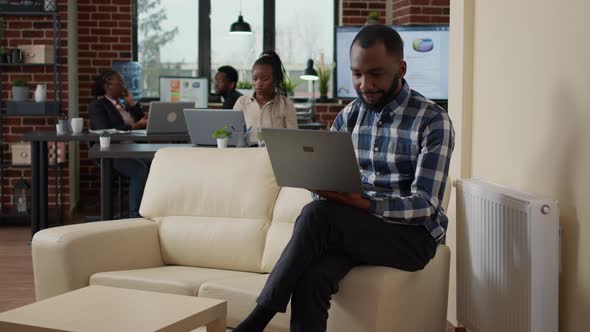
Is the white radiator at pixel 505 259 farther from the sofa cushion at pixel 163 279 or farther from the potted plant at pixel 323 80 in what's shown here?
the potted plant at pixel 323 80

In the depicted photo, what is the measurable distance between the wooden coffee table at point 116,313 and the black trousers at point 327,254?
0.21 metres

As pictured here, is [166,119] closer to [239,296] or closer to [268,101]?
[268,101]

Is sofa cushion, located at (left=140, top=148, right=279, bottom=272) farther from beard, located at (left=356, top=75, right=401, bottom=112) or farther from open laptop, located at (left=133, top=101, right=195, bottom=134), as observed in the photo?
open laptop, located at (left=133, top=101, right=195, bottom=134)

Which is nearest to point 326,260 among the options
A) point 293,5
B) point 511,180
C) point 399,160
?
point 399,160

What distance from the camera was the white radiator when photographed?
298cm

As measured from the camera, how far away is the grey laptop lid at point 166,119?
683 centimetres

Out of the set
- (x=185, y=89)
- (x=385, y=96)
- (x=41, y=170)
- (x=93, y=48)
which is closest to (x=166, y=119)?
(x=41, y=170)

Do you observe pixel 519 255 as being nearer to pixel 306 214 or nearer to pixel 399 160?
pixel 399 160

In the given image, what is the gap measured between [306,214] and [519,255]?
2.40 feet

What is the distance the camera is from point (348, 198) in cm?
298

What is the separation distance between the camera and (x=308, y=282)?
291 centimetres

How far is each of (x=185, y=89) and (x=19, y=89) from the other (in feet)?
5.78

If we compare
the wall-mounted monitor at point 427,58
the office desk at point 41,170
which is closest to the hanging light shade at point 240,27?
the wall-mounted monitor at point 427,58

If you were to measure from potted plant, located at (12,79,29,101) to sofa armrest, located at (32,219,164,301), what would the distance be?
425 centimetres
